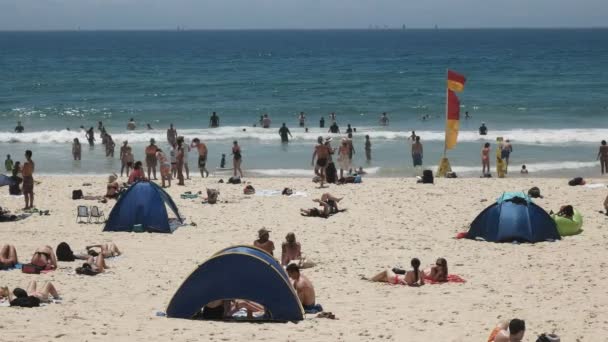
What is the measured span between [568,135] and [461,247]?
2169 cm

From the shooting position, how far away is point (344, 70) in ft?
255

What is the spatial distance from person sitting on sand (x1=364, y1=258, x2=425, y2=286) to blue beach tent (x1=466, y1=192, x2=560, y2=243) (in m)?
3.04

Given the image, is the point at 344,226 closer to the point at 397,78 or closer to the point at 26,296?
the point at 26,296

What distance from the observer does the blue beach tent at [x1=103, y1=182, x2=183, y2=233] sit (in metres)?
17.0

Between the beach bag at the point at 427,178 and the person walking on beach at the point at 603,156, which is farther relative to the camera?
the person walking on beach at the point at 603,156

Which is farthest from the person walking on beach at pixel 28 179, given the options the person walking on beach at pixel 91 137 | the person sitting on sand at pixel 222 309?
the person walking on beach at pixel 91 137

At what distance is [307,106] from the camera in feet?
165

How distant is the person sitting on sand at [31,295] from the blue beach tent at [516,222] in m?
7.49

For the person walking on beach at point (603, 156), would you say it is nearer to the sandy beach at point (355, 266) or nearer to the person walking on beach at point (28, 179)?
the sandy beach at point (355, 266)

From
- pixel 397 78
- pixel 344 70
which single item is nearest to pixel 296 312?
pixel 397 78

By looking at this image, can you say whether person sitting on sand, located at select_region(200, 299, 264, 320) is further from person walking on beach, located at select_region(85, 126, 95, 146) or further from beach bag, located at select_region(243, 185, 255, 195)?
person walking on beach, located at select_region(85, 126, 95, 146)

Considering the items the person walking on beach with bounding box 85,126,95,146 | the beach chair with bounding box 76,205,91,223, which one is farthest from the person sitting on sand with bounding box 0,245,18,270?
the person walking on beach with bounding box 85,126,95,146

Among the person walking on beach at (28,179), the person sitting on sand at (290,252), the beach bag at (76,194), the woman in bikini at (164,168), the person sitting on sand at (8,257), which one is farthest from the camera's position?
the woman in bikini at (164,168)

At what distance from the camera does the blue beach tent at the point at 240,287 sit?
11336 mm
